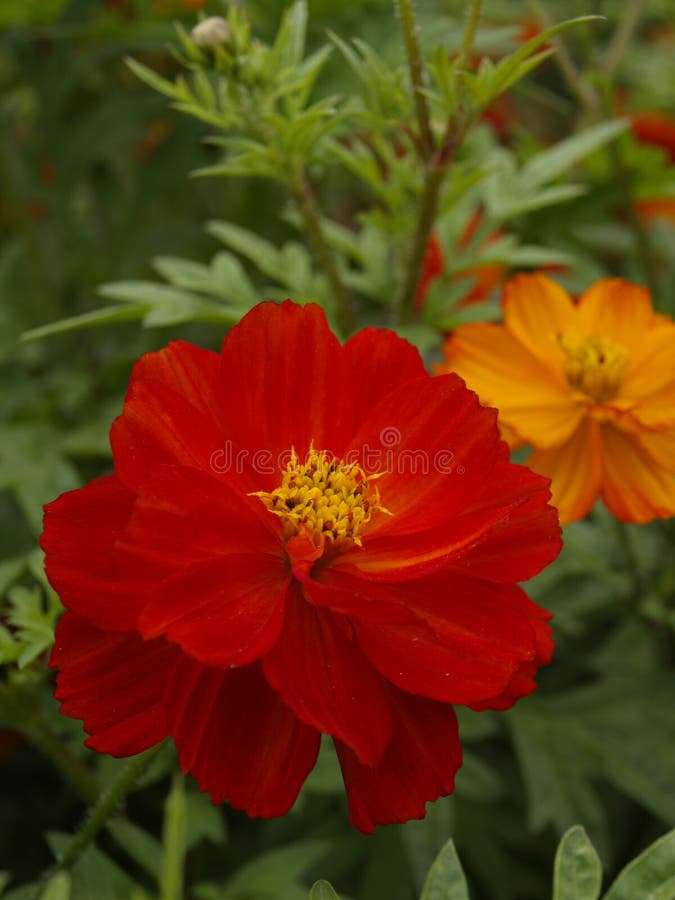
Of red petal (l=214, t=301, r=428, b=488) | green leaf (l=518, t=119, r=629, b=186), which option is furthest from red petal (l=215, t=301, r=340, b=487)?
green leaf (l=518, t=119, r=629, b=186)

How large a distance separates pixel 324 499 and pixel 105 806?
0.84 feet

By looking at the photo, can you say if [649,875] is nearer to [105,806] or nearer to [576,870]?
[576,870]

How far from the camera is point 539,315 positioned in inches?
34.8

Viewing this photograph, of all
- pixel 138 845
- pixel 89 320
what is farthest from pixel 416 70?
pixel 138 845

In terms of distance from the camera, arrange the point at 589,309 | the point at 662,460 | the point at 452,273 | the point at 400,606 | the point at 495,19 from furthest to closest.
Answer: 1. the point at 495,19
2. the point at 452,273
3. the point at 589,309
4. the point at 662,460
5. the point at 400,606

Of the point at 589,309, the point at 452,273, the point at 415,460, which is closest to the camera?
the point at 415,460

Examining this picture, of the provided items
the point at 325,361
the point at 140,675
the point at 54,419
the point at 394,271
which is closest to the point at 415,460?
the point at 325,361

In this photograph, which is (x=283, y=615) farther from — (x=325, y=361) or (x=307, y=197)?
(x=307, y=197)

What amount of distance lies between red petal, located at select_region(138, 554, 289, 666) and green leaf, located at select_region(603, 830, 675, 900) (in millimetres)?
233

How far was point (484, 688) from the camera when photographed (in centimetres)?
58

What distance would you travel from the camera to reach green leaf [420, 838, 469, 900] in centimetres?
58

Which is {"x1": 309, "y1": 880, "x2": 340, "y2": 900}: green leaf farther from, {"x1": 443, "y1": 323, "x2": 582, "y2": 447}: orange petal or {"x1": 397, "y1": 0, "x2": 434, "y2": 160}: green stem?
{"x1": 397, "y1": 0, "x2": 434, "y2": 160}: green stem

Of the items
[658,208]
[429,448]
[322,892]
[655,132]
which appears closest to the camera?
[322,892]

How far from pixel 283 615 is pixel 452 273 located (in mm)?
505
